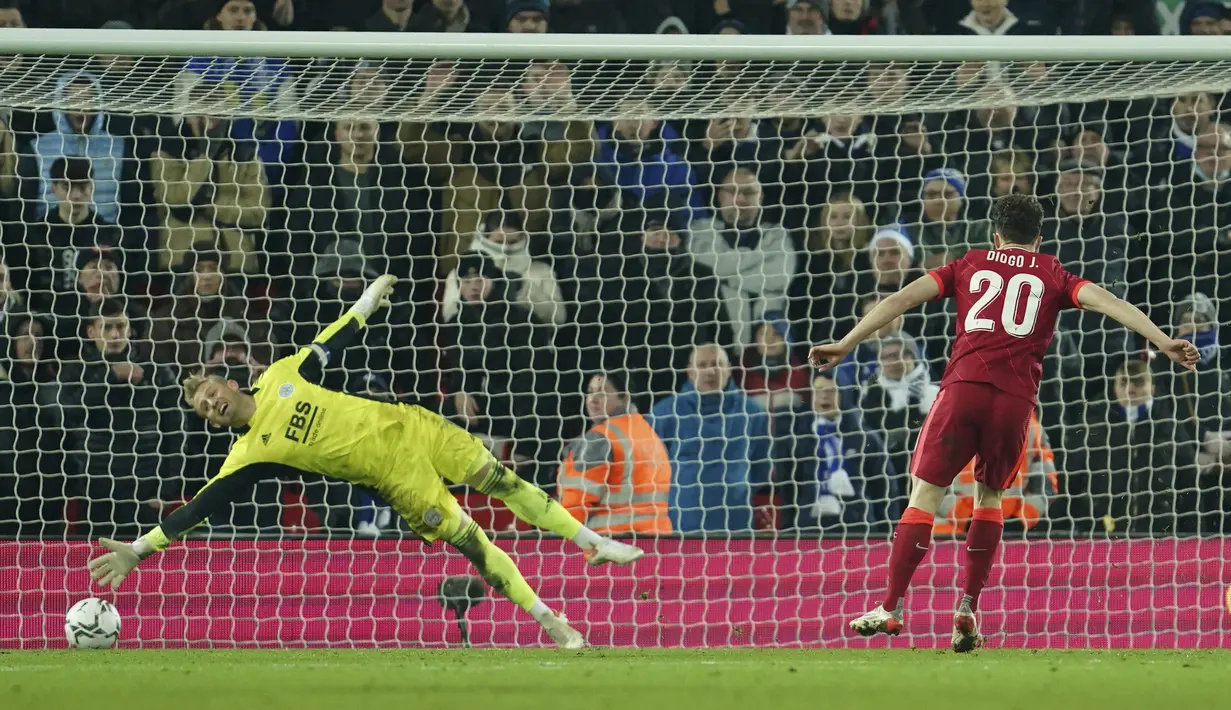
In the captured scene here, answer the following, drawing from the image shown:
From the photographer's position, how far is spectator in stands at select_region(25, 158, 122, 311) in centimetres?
788

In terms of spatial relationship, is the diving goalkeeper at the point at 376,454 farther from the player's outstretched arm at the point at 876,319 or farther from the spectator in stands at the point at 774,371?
the player's outstretched arm at the point at 876,319

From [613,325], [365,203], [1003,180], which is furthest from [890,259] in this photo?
[365,203]

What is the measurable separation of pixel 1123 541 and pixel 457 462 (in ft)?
9.81

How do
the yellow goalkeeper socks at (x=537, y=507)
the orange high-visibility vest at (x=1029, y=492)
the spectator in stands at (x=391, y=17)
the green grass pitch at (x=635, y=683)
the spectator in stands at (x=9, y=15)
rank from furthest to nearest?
the spectator in stands at (x=391, y=17), the spectator in stands at (x=9, y=15), the orange high-visibility vest at (x=1029, y=492), the yellow goalkeeper socks at (x=537, y=507), the green grass pitch at (x=635, y=683)

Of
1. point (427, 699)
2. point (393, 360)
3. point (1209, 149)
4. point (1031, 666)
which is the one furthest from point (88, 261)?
point (1209, 149)

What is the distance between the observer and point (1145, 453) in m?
7.90

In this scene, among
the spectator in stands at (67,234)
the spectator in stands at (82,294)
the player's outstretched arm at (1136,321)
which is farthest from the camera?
the spectator in stands at (67,234)

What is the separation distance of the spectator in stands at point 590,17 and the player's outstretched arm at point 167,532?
3.51m

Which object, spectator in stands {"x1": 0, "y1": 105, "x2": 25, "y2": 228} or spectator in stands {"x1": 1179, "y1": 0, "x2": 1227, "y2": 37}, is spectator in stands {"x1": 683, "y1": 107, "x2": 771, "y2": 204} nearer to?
spectator in stands {"x1": 1179, "y1": 0, "x2": 1227, "y2": 37}

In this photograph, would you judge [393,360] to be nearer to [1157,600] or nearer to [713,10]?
[713,10]

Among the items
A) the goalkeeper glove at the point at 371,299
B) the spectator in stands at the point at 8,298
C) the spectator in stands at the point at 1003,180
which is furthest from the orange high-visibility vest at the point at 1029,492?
the spectator in stands at the point at 8,298

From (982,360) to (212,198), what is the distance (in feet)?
13.9

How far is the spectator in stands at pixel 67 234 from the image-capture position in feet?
25.8

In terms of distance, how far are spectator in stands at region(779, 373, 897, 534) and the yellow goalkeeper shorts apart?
5.18 feet
